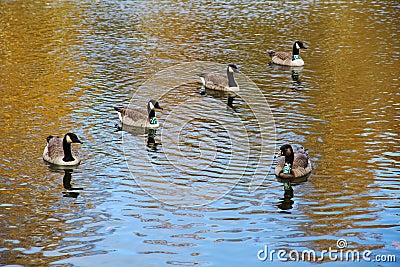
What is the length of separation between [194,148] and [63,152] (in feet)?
12.0

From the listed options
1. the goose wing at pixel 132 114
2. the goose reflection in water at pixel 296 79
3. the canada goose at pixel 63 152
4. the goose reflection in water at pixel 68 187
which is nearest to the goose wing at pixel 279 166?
the goose reflection in water at pixel 68 187

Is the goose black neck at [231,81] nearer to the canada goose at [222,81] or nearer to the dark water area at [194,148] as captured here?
the canada goose at [222,81]

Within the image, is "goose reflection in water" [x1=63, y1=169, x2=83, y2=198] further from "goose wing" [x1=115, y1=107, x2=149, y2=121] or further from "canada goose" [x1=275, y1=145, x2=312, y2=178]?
"canada goose" [x1=275, y1=145, x2=312, y2=178]

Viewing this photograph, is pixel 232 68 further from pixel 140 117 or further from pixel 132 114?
pixel 132 114

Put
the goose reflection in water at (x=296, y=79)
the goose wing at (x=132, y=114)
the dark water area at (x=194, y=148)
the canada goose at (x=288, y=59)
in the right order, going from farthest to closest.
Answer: the canada goose at (x=288, y=59)
the goose reflection in water at (x=296, y=79)
the goose wing at (x=132, y=114)
the dark water area at (x=194, y=148)

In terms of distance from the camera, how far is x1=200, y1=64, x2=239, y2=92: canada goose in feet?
88.7

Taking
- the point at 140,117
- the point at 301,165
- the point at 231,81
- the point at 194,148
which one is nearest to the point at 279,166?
the point at 301,165

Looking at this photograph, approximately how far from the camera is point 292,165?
17125 millimetres

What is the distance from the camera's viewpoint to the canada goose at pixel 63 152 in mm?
17797

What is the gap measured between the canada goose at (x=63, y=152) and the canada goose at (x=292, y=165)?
537 centimetres

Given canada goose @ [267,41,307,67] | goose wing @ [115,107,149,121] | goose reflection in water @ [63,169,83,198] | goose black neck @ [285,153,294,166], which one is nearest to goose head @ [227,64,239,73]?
canada goose @ [267,41,307,67]

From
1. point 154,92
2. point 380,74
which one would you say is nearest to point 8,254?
point 154,92

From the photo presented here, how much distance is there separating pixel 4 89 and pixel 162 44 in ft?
36.8

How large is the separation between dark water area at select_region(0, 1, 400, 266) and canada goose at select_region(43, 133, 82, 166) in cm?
32
